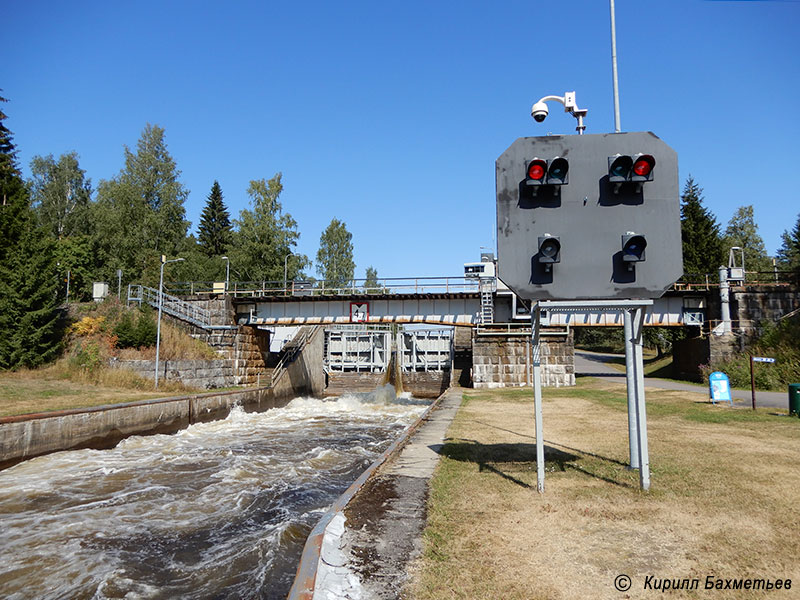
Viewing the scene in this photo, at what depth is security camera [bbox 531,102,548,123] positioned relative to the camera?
8.02m

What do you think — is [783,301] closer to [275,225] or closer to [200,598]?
[200,598]

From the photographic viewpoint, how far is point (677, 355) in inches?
1480

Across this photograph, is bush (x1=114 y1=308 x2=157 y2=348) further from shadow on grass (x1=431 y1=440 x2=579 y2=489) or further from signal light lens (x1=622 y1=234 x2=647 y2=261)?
signal light lens (x1=622 y1=234 x2=647 y2=261)

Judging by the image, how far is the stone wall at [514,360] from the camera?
Result: 30.6 metres

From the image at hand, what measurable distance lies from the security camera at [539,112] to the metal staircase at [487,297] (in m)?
25.5

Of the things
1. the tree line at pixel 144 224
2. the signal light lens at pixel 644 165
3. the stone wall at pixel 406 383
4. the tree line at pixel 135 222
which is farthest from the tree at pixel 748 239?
the signal light lens at pixel 644 165

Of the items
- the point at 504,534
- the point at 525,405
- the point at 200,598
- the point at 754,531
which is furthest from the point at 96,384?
the point at 754,531

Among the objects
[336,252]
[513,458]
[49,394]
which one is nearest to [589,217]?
[513,458]

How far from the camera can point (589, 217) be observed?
23.3 feet

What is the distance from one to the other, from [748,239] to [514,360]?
6130 centimetres

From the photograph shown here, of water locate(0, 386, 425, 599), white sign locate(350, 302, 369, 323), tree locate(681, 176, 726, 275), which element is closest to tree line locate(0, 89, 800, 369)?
tree locate(681, 176, 726, 275)

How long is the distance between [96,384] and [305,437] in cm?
1178

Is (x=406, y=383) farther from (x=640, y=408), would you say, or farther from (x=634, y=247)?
(x=634, y=247)

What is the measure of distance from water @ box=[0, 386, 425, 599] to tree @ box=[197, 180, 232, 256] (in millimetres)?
64542
